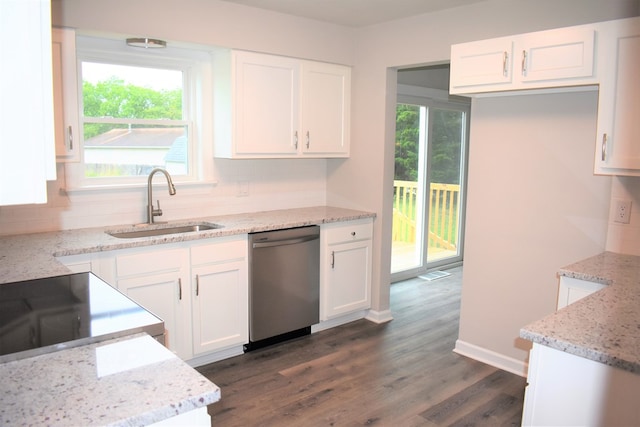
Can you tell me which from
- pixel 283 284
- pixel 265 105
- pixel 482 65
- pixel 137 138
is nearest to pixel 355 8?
pixel 265 105

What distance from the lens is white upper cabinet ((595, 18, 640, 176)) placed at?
2348 millimetres

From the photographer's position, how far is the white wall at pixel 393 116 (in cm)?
308

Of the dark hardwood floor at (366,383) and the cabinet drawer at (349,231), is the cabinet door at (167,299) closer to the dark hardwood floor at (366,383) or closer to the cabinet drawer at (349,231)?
the dark hardwood floor at (366,383)

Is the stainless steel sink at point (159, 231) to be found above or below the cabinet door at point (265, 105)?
below

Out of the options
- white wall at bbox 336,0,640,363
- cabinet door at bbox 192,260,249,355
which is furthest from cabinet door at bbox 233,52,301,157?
cabinet door at bbox 192,260,249,355

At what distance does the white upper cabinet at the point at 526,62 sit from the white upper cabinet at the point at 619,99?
8 centimetres

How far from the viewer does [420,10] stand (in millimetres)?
3666

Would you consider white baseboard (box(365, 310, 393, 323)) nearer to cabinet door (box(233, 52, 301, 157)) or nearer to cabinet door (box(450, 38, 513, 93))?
cabinet door (box(233, 52, 301, 157))

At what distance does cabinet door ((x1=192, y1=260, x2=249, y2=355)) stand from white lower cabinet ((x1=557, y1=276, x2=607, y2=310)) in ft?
6.43

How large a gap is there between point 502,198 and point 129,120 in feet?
8.51

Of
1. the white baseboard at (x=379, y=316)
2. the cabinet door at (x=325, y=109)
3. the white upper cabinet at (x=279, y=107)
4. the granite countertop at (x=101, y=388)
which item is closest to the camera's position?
the granite countertop at (x=101, y=388)

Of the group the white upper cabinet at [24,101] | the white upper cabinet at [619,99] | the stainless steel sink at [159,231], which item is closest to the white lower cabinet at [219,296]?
the stainless steel sink at [159,231]

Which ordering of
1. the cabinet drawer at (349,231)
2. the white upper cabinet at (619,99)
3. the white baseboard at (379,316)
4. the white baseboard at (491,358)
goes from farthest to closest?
the white baseboard at (379,316)
the cabinet drawer at (349,231)
the white baseboard at (491,358)
the white upper cabinet at (619,99)

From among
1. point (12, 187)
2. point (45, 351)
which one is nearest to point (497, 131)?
point (45, 351)
